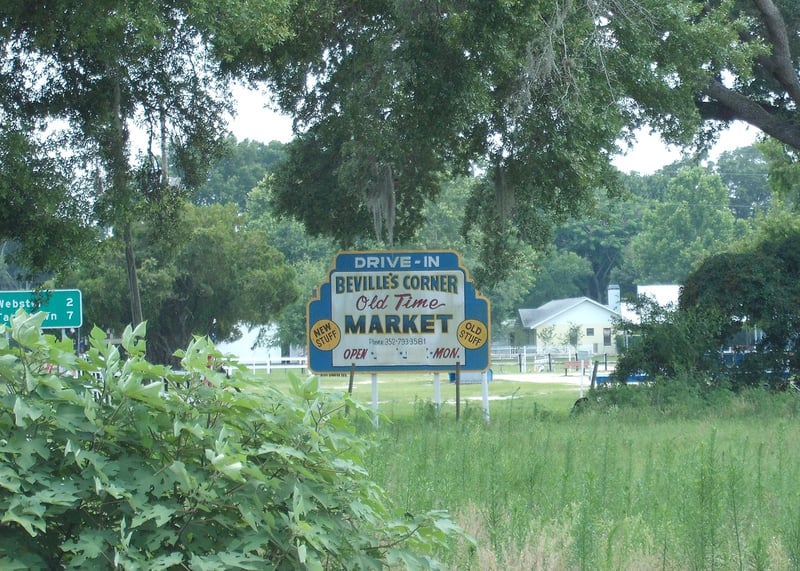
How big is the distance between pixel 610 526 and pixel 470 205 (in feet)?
49.0

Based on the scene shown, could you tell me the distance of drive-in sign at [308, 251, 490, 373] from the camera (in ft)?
57.3

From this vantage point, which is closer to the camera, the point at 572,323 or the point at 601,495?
the point at 601,495

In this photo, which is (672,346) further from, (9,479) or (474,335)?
(9,479)

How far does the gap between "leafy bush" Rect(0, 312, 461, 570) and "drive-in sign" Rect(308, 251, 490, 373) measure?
496 inches

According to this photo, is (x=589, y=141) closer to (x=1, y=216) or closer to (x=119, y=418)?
(x=1, y=216)

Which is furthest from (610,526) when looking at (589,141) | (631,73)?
(631,73)

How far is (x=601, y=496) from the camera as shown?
802cm

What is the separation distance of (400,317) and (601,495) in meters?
9.73

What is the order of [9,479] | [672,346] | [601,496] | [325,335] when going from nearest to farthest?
[9,479]
[601,496]
[325,335]
[672,346]

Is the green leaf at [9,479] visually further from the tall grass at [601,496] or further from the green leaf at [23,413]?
the tall grass at [601,496]

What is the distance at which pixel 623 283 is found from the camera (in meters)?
98.3

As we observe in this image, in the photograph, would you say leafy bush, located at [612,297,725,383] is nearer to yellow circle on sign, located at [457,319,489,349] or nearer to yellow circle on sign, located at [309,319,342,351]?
yellow circle on sign, located at [457,319,489,349]

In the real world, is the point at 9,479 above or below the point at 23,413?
below

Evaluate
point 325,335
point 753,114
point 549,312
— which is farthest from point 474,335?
point 549,312
